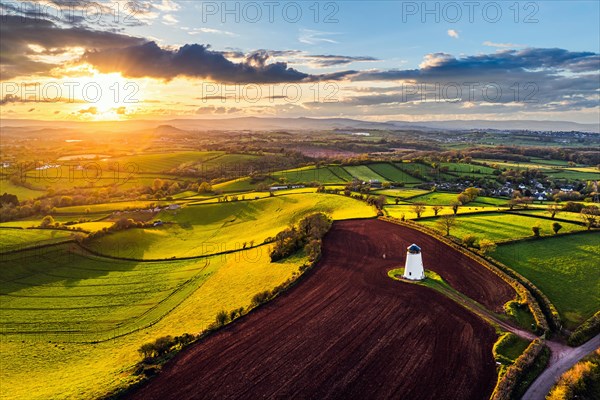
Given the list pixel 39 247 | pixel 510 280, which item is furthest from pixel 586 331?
pixel 39 247

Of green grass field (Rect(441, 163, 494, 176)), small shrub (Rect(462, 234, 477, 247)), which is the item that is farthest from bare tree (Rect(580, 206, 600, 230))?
green grass field (Rect(441, 163, 494, 176))

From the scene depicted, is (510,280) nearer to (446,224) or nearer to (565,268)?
(565,268)

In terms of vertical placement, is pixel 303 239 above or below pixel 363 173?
below

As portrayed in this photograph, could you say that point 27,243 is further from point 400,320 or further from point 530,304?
point 530,304

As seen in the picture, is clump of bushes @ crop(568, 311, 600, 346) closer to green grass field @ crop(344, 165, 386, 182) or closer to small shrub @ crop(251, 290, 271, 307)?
small shrub @ crop(251, 290, 271, 307)

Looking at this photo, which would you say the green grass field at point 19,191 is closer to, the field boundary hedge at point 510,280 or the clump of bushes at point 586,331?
the field boundary hedge at point 510,280

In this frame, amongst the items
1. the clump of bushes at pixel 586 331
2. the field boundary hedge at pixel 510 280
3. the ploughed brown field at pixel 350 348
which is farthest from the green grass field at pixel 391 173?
the clump of bushes at pixel 586 331
